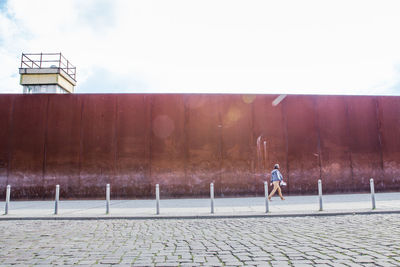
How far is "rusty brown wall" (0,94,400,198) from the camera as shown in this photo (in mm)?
13500

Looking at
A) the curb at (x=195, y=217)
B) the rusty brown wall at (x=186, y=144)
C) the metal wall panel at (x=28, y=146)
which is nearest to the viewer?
the curb at (x=195, y=217)

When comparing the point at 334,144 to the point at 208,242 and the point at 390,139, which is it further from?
the point at 208,242

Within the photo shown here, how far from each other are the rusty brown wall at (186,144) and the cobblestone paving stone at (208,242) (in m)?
6.04

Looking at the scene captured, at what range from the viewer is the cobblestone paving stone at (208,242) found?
389 cm

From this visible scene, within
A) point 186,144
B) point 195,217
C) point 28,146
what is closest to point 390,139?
point 186,144

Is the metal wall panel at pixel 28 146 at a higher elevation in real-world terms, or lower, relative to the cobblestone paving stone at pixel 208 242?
higher

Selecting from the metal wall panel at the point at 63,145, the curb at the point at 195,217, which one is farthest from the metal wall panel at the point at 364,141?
the metal wall panel at the point at 63,145

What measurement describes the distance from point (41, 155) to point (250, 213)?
11.0 meters

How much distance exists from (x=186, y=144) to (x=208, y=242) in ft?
29.6

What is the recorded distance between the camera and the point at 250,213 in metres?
8.30

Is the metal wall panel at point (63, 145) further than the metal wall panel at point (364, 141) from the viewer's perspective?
No

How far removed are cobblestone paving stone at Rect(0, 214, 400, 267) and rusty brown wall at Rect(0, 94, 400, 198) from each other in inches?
238

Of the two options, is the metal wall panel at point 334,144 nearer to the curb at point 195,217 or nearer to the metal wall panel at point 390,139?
the metal wall panel at point 390,139

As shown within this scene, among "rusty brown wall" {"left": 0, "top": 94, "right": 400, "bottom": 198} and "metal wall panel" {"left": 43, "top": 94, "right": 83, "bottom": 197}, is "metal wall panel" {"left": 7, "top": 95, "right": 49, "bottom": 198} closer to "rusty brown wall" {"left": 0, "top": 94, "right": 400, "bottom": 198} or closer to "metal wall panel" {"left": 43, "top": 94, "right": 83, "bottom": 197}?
"rusty brown wall" {"left": 0, "top": 94, "right": 400, "bottom": 198}
